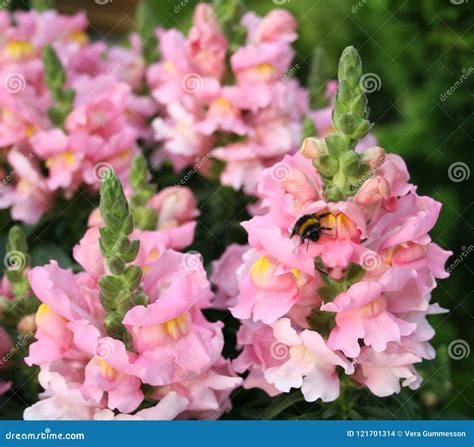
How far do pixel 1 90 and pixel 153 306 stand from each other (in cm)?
86

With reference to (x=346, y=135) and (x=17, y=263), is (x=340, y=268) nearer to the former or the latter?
(x=346, y=135)

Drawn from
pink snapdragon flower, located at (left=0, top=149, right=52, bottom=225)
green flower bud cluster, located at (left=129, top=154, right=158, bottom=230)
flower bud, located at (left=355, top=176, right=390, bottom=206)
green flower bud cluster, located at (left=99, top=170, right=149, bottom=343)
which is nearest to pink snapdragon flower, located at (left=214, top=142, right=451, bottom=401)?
flower bud, located at (left=355, top=176, right=390, bottom=206)

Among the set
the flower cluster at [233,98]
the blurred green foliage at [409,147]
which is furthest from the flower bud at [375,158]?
the flower cluster at [233,98]

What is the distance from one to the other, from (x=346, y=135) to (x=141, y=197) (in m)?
0.48

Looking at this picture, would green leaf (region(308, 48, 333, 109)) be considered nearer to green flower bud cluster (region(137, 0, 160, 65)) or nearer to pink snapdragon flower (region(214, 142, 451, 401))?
green flower bud cluster (region(137, 0, 160, 65))

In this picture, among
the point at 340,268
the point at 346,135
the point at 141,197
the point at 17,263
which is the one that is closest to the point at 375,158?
the point at 346,135

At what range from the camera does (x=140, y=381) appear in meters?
1.13

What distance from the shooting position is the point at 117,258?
1113 mm

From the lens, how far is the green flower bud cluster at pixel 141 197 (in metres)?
1.45

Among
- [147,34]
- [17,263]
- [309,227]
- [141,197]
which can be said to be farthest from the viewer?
[147,34]

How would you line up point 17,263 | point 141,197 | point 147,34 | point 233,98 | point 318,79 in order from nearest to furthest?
point 17,263
point 141,197
point 233,98
point 318,79
point 147,34

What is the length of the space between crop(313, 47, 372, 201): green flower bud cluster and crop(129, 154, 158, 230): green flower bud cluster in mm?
406

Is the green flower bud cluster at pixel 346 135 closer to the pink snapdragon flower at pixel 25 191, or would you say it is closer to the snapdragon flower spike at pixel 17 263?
the snapdragon flower spike at pixel 17 263
